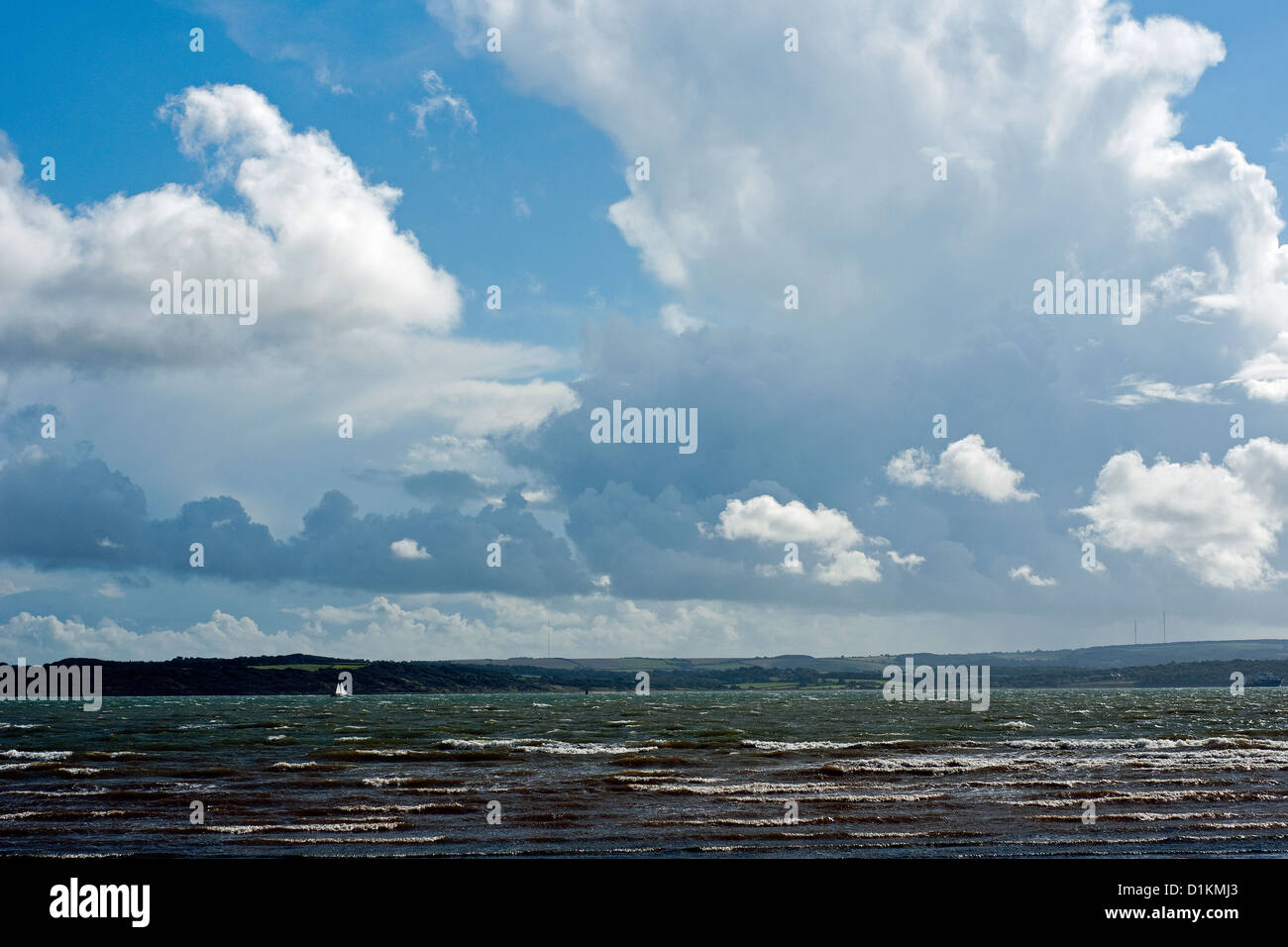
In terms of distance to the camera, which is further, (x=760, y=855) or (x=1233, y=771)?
(x=1233, y=771)

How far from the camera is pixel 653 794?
3897 centimetres

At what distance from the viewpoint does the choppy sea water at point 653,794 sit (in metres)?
28.6

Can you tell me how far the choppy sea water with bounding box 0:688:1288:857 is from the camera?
2862 centimetres
